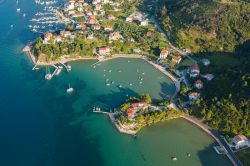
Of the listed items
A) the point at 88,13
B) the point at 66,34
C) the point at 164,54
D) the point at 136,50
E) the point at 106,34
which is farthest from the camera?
the point at 88,13

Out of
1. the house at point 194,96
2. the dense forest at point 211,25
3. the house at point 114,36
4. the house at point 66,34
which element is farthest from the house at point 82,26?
the house at point 194,96

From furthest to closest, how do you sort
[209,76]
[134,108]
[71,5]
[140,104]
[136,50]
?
[71,5] < [136,50] < [209,76] < [140,104] < [134,108]

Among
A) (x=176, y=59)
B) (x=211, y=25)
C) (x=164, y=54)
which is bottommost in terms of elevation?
(x=176, y=59)

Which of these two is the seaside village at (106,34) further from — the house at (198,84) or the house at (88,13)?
the house at (198,84)

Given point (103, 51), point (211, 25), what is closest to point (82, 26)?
point (103, 51)

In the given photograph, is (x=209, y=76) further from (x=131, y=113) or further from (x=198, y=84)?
(x=131, y=113)

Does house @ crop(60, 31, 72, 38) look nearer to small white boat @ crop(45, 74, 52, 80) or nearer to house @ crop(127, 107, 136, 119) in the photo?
small white boat @ crop(45, 74, 52, 80)

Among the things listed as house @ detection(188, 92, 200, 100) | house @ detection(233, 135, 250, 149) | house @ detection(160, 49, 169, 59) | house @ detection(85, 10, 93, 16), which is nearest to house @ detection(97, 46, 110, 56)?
house @ detection(160, 49, 169, 59)
